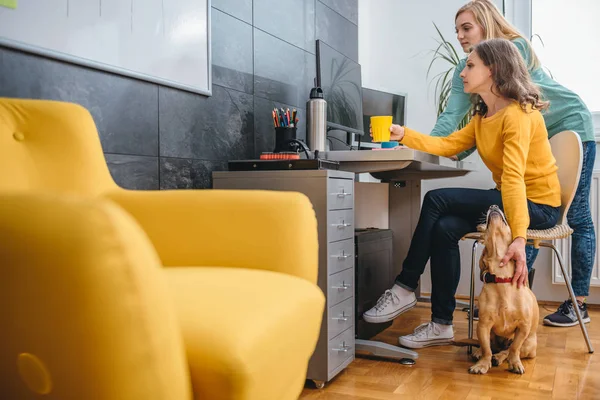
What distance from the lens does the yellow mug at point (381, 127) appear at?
224cm

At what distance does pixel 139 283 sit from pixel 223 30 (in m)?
1.70

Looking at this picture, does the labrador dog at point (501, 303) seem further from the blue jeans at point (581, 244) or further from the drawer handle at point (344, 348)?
the blue jeans at point (581, 244)

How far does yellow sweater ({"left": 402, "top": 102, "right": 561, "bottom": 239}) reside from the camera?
201 cm

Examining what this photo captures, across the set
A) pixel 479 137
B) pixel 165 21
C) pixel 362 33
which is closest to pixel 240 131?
pixel 165 21

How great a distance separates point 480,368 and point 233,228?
1.11 m

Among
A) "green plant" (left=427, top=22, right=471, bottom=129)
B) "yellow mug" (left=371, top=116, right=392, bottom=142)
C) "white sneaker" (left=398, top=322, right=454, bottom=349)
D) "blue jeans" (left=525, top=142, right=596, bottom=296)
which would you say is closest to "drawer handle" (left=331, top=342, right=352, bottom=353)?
"white sneaker" (left=398, top=322, right=454, bottom=349)

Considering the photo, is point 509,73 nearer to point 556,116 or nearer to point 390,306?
point 556,116

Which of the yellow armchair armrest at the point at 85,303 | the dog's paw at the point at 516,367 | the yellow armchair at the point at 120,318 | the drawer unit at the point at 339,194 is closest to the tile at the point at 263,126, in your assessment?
the drawer unit at the point at 339,194

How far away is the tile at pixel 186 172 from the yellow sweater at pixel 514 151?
32.2 inches

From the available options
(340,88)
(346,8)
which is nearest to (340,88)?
(340,88)

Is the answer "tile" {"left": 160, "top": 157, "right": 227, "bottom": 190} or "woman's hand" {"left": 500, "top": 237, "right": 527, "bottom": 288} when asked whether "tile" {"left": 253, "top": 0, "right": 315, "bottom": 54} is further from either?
"woman's hand" {"left": 500, "top": 237, "right": 527, "bottom": 288}

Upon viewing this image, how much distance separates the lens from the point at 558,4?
3381 mm

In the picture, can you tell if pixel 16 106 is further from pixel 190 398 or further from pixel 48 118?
pixel 190 398

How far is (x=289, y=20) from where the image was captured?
2.72 m
